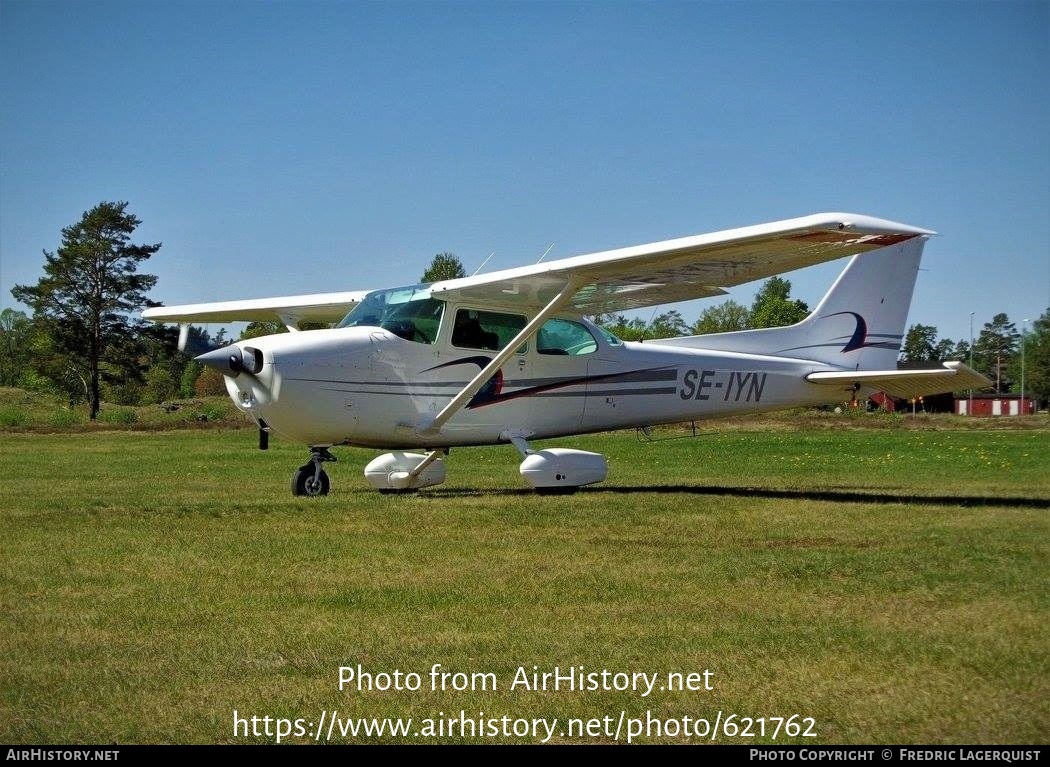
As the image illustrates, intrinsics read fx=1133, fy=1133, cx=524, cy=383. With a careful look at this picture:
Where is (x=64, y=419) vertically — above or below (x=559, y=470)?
below

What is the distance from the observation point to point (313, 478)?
13227 mm

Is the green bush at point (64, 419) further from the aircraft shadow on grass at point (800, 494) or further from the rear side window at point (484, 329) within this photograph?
the aircraft shadow on grass at point (800, 494)

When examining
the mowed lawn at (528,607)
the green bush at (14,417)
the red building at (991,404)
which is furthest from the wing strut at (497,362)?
the red building at (991,404)

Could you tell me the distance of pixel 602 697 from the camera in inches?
178

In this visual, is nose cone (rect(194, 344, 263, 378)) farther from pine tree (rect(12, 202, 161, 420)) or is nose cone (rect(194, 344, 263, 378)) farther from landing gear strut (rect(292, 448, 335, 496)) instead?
pine tree (rect(12, 202, 161, 420))

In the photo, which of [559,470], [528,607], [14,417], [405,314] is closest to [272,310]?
[405,314]

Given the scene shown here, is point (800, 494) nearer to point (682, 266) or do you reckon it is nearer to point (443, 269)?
point (682, 266)

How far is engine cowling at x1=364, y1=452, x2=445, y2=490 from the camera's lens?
1404 cm

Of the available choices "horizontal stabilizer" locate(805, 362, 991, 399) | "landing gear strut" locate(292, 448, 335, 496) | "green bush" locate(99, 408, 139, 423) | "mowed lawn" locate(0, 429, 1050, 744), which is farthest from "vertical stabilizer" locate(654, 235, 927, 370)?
"green bush" locate(99, 408, 139, 423)

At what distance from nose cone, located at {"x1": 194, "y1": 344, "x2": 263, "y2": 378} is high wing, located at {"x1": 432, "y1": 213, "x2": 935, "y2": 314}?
7.81 ft

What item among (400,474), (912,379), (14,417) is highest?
(912,379)

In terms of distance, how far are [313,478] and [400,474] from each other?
1.23 meters

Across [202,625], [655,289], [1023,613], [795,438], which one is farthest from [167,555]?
[795,438]

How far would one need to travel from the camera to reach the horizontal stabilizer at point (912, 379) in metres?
13.4
